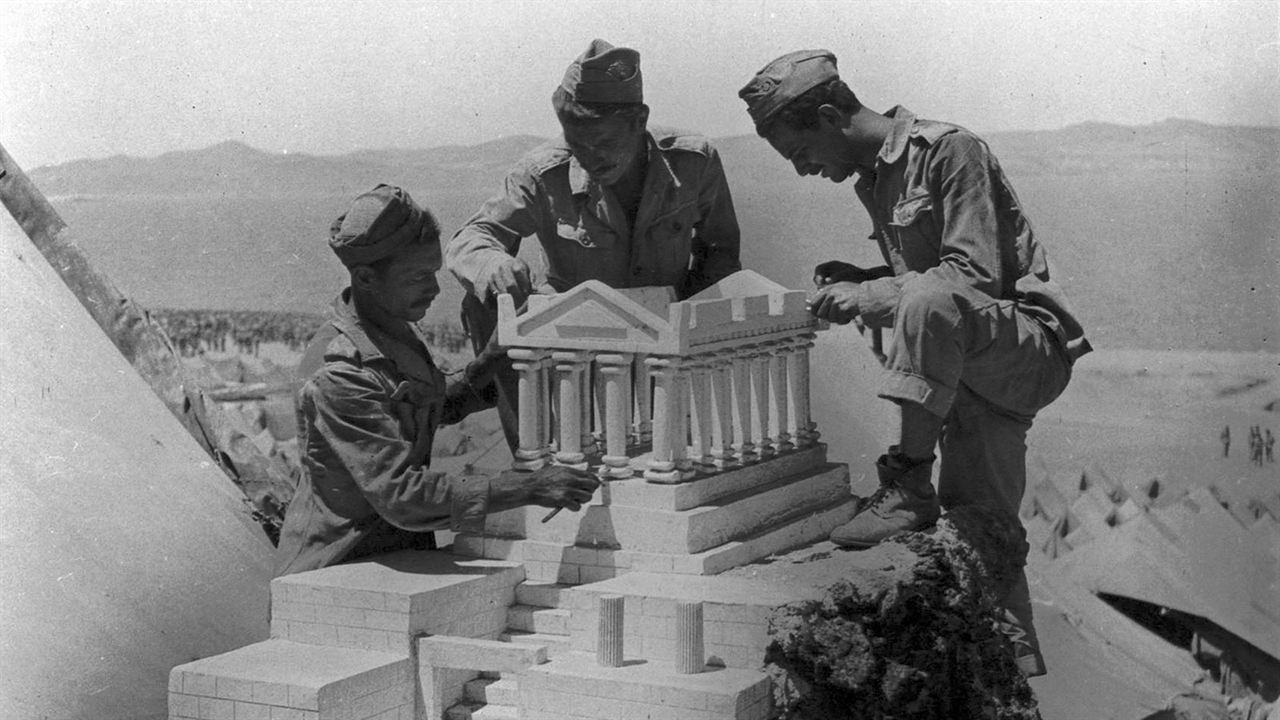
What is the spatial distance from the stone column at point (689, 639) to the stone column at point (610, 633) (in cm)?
24

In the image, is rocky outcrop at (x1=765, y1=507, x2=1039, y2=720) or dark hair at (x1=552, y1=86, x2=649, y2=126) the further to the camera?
dark hair at (x1=552, y1=86, x2=649, y2=126)

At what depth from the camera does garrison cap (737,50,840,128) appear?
7.56 m

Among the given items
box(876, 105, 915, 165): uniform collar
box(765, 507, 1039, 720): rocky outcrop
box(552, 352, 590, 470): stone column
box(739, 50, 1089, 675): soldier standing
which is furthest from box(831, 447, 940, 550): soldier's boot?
box(876, 105, 915, 165): uniform collar

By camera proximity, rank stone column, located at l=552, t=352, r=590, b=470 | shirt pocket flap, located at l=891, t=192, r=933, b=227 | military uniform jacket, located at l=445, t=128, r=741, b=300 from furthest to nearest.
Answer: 1. military uniform jacket, located at l=445, t=128, r=741, b=300
2. shirt pocket flap, located at l=891, t=192, r=933, b=227
3. stone column, located at l=552, t=352, r=590, b=470

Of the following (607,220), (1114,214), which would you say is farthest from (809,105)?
(1114,214)

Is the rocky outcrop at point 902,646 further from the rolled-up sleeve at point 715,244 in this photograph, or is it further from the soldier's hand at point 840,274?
the rolled-up sleeve at point 715,244

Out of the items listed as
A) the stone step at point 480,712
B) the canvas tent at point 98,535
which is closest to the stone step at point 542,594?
the stone step at point 480,712

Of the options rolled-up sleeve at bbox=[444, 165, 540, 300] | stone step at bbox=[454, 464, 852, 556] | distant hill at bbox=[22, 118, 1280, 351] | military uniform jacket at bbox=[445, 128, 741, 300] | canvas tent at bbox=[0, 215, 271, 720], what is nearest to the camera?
stone step at bbox=[454, 464, 852, 556]

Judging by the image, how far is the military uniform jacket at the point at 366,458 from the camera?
7.16 meters

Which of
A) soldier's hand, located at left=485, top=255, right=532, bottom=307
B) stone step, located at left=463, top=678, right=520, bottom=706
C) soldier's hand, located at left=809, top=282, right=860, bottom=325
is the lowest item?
stone step, located at left=463, top=678, right=520, bottom=706

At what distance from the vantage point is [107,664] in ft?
28.4

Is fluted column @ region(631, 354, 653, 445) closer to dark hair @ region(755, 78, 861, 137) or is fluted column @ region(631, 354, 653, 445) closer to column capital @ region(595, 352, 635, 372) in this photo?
column capital @ region(595, 352, 635, 372)

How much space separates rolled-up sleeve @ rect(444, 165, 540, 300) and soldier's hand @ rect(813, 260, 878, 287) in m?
1.43

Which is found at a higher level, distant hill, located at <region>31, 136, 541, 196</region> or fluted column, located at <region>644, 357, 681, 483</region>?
distant hill, located at <region>31, 136, 541, 196</region>
